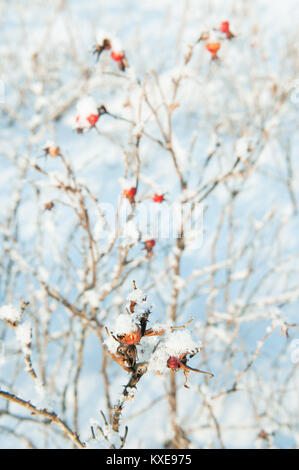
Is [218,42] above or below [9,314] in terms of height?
above

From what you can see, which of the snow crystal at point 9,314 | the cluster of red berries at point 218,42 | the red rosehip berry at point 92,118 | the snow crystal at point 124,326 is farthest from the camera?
the cluster of red berries at point 218,42

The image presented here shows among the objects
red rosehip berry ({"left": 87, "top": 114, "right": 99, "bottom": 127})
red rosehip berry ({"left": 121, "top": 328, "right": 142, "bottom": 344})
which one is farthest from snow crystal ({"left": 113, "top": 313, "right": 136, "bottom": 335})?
red rosehip berry ({"left": 87, "top": 114, "right": 99, "bottom": 127})

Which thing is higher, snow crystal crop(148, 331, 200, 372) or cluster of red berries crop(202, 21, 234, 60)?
cluster of red berries crop(202, 21, 234, 60)

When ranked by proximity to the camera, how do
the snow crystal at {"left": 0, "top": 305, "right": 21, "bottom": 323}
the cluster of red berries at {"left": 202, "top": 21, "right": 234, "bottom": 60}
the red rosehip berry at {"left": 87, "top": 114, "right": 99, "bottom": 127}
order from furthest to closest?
the cluster of red berries at {"left": 202, "top": 21, "right": 234, "bottom": 60}, the red rosehip berry at {"left": 87, "top": 114, "right": 99, "bottom": 127}, the snow crystal at {"left": 0, "top": 305, "right": 21, "bottom": 323}

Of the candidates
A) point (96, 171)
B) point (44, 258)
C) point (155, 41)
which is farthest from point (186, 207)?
point (155, 41)

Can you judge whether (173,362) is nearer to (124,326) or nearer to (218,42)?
(124,326)

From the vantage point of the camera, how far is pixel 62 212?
2676mm

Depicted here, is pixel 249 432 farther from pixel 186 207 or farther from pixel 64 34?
pixel 64 34

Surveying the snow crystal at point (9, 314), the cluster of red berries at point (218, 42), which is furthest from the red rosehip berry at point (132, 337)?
the cluster of red berries at point (218, 42)

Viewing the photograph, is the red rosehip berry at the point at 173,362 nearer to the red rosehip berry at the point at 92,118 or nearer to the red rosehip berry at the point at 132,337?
the red rosehip berry at the point at 132,337

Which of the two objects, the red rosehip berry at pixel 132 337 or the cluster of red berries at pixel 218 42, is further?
the cluster of red berries at pixel 218 42

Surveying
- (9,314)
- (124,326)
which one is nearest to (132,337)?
(124,326)

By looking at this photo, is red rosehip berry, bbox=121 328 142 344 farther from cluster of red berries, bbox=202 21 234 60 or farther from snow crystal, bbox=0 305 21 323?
cluster of red berries, bbox=202 21 234 60
